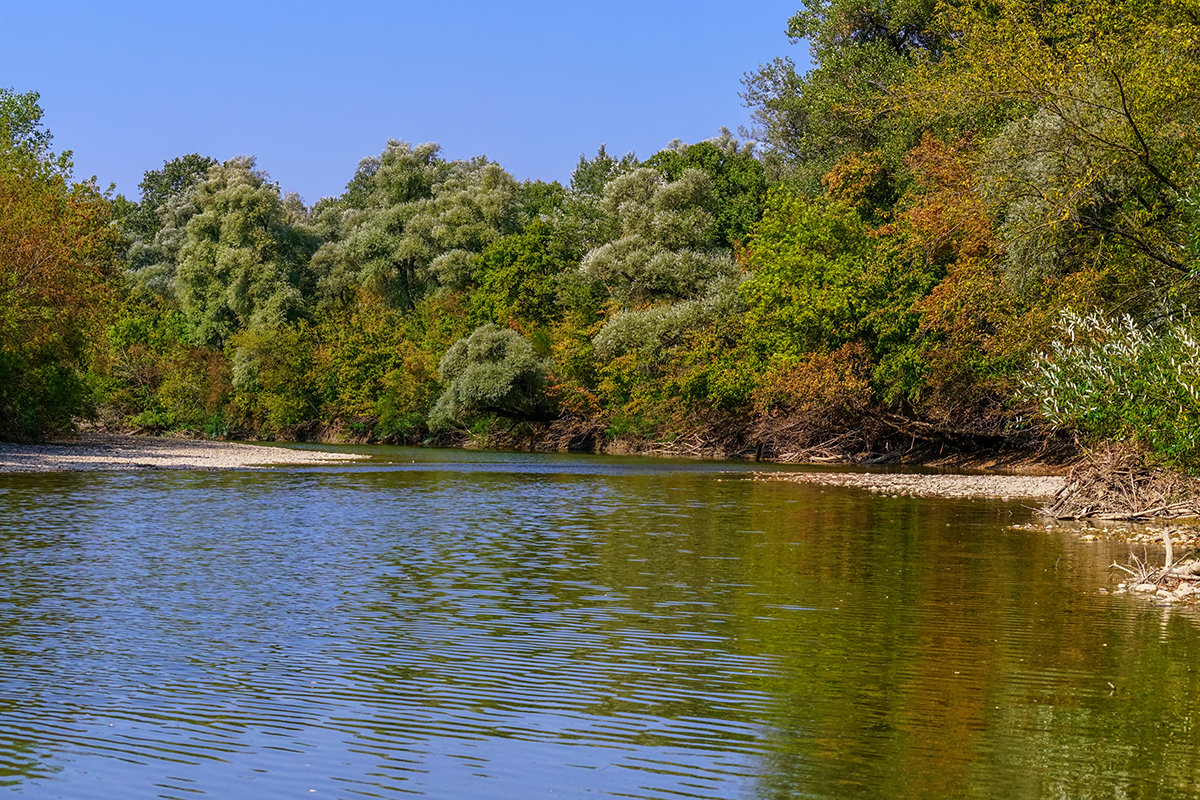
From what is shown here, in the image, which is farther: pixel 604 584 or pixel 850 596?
pixel 604 584

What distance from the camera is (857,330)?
52594 millimetres

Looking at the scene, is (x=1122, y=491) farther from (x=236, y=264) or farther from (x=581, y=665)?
(x=236, y=264)

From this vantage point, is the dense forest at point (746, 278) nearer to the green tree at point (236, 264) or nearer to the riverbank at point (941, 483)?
the green tree at point (236, 264)

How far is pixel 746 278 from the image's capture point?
2313 inches

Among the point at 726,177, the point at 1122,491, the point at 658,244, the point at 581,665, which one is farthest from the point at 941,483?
the point at 726,177

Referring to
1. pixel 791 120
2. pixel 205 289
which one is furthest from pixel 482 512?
pixel 205 289

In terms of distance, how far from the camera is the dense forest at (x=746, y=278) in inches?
1077

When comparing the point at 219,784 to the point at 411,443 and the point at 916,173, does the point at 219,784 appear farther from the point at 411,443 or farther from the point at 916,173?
the point at 411,443

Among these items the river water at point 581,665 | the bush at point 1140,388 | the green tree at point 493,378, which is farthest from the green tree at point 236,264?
the bush at point 1140,388

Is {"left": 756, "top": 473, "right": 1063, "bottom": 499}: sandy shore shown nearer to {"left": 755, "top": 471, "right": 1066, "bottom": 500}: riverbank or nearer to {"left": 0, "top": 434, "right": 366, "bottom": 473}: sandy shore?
{"left": 755, "top": 471, "right": 1066, "bottom": 500}: riverbank

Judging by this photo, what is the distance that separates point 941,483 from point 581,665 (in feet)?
97.3

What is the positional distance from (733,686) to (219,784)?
5021 millimetres

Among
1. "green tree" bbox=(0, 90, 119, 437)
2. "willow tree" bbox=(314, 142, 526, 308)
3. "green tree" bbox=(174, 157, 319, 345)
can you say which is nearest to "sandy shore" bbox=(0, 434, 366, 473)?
"green tree" bbox=(0, 90, 119, 437)

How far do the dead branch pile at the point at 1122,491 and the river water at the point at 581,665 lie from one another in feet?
9.00
